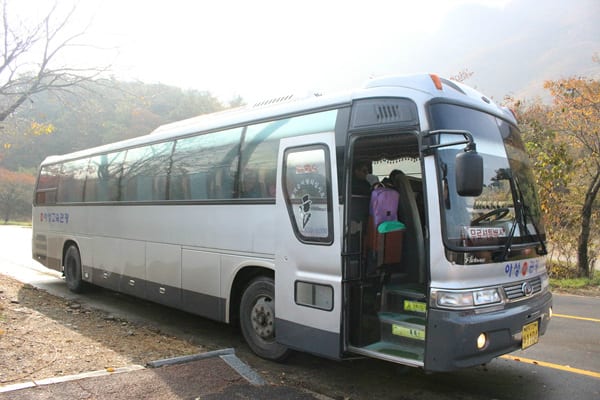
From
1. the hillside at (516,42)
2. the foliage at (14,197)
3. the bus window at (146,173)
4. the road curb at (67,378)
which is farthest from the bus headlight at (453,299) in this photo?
the hillside at (516,42)

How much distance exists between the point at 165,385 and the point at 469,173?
3.22 metres

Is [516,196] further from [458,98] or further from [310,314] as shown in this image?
[310,314]

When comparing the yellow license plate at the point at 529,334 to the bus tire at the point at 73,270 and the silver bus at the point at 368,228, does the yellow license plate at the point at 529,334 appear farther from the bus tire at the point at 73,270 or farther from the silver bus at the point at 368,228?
the bus tire at the point at 73,270

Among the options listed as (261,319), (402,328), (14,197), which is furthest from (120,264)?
(14,197)

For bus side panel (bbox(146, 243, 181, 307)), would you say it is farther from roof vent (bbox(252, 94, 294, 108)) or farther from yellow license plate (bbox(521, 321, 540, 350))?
yellow license plate (bbox(521, 321, 540, 350))

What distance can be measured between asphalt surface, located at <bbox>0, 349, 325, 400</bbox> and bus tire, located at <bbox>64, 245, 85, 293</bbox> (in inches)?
238

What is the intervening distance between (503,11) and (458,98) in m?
221

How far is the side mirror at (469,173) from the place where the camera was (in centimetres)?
397

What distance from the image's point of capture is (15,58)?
7.94m

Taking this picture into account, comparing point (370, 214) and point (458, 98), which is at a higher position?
point (458, 98)

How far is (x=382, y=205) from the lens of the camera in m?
4.96

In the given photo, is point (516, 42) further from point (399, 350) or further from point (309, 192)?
point (399, 350)

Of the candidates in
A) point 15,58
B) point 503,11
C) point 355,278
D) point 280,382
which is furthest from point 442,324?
point 503,11

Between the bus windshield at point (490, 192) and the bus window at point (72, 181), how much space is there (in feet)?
26.4
